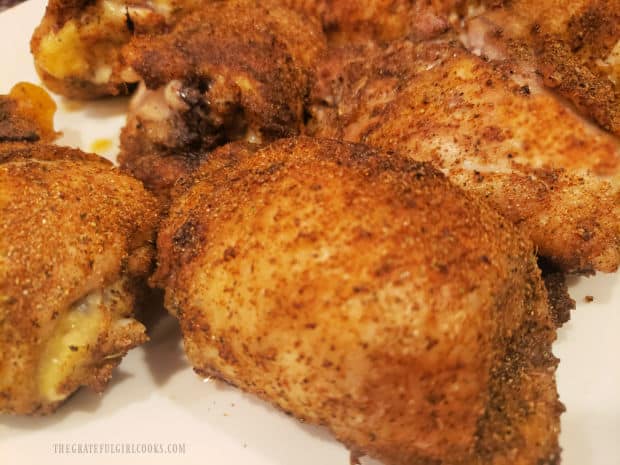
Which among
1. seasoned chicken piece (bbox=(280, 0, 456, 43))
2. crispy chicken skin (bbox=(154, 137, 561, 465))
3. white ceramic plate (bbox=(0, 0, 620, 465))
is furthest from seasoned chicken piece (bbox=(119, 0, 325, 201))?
white ceramic plate (bbox=(0, 0, 620, 465))

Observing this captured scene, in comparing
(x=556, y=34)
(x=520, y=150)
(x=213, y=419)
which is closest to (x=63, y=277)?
(x=213, y=419)

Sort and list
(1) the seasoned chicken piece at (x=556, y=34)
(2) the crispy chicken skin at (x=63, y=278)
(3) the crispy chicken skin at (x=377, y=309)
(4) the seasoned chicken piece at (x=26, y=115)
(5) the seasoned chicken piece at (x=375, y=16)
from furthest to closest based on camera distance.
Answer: (4) the seasoned chicken piece at (x=26, y=115), (5) the seasoned chicken piece at (x=375, y=16), (1) the seasoned chicken piece at (x=556, y=34), (2) the crispy chicken skin at (x=63, y=278), (3) the crispy chicken skin at (x=377, y=309)

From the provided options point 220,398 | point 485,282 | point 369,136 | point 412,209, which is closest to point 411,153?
point 369,136

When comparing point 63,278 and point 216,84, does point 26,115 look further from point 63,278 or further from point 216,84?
point 63,278

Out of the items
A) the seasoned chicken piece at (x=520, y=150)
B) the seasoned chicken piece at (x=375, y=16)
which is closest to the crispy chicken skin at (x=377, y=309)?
the seasoned chicken piece at (x=520, y=150)

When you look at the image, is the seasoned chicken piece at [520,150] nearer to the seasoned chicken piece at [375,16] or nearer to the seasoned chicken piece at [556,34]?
the seasoned chicken piece at [556,34]

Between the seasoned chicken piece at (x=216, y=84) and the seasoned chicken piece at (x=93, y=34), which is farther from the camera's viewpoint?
the seasoned chicken piece at (x=93, y=34)
